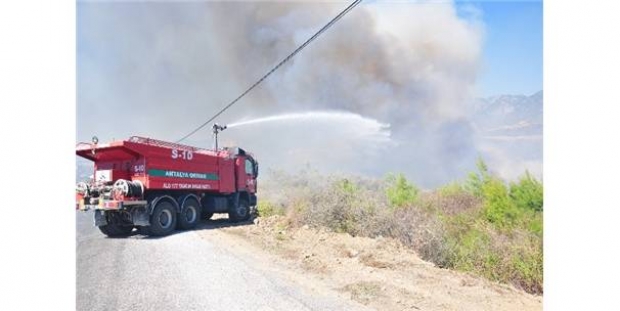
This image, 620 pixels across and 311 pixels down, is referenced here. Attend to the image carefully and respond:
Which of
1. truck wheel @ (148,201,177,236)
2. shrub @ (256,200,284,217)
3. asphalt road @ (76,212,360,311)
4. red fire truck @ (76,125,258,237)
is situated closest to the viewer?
asphalt road @ (76,212,360,311)

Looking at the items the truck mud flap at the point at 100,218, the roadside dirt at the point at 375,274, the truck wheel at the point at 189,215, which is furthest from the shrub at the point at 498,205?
the truck mud flap at the point at 100,218

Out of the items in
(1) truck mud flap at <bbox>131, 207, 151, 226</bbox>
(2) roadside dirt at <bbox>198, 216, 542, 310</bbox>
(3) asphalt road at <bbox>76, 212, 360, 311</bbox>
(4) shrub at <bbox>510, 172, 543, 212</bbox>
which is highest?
(4) shrub at <bbox>510, 172, 543, 212</bbox>

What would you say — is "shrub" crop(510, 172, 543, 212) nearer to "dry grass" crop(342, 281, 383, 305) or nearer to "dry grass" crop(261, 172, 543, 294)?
"dry grass" crop(261, 172, 543, 294)

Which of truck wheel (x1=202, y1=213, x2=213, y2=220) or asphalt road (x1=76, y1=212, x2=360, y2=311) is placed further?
truck wheel (x1=202, y1=213, x2=213, y2=220)

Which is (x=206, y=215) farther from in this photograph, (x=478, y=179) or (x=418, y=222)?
(x=478, y=179)

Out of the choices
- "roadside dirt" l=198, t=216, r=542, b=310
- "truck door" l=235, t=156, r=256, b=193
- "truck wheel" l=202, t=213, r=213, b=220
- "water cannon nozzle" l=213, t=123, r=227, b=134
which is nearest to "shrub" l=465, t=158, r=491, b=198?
"roadside dirt" l=198, t=216, r=542, b=310

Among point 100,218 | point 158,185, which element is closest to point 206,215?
point 158,185

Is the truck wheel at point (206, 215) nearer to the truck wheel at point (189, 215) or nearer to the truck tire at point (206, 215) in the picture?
the truck tire at point (206, 215)

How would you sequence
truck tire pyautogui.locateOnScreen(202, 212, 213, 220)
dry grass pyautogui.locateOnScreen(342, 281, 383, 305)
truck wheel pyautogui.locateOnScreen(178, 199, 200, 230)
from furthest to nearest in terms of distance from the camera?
truck tire pyautogui.locateOnScreen(202, 212, 213, 220), truck wheel pyautogui.locateOnScreen(178, 199, 200, 230), dry grass pyautogui.locateOnScreen(342, 281, 383, 305)

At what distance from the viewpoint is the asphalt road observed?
377cm

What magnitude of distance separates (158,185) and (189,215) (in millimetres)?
1684

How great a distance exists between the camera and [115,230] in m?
7.58
